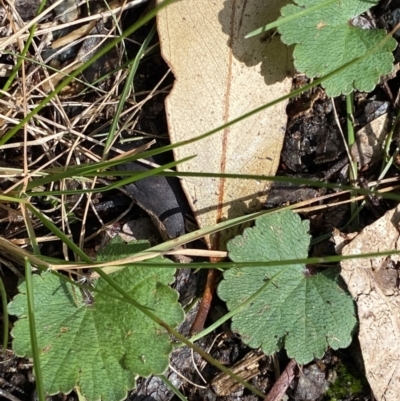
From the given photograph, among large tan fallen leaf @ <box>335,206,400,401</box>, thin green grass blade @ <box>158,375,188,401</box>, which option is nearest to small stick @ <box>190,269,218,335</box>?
thin green grass blade @ <box>158,375,188,401</box>

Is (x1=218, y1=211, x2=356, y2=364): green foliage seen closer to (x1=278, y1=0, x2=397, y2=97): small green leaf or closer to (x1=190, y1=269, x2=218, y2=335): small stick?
(x1=190, y1=269, x2=218, y2=335): small stick

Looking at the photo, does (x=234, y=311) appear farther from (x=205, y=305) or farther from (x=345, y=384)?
(x=345, y=384)

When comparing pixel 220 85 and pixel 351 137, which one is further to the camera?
pixel 351 137

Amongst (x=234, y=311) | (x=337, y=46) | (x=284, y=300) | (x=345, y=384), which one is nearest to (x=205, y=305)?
(x=234, y=311)

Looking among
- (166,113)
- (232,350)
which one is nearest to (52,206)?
(166,113)

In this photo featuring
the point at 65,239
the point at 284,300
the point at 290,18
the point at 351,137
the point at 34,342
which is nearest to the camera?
the point at 34,342
